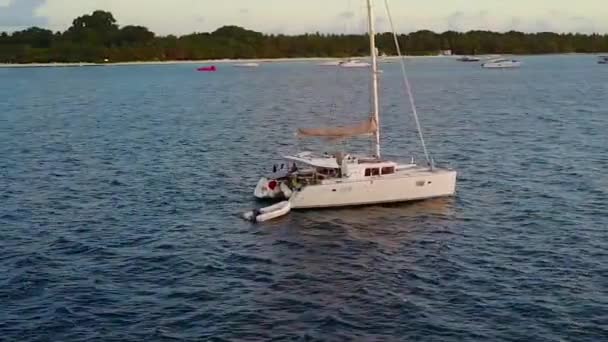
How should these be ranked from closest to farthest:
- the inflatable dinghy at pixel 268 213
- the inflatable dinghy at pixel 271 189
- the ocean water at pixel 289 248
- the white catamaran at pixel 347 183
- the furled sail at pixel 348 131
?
the ocean water at pixel 289 248 → the inflatable dinghy at pixel 268 213 → the white catamaran at pixel 347 183 → the inflatable dinghy at pixel 271 189 → the furled sail at pixel 348 131

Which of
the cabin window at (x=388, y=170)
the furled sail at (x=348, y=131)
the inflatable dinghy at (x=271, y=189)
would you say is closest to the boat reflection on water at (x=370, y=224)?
the cabin window at (x=388, y=170)

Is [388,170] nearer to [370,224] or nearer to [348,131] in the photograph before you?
[348,131]

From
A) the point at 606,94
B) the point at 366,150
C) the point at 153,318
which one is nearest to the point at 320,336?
the point at 153,318

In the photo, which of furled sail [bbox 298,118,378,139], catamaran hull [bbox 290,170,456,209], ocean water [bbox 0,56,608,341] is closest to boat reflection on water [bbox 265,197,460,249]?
ocean water [bbox 0,56,608,341]

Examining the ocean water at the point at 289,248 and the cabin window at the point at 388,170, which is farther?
the cabin window at the point at 388,170

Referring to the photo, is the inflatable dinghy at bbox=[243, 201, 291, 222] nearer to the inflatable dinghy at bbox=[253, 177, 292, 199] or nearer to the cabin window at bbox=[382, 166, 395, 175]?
the inflatable dinghy at bbox=[253, 177, 292, 199]

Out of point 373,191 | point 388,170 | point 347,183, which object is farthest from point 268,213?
point 388,170

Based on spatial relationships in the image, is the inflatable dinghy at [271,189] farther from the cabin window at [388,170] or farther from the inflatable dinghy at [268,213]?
the cabin window at [388,170]

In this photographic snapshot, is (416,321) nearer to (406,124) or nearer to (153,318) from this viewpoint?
(153,318)
